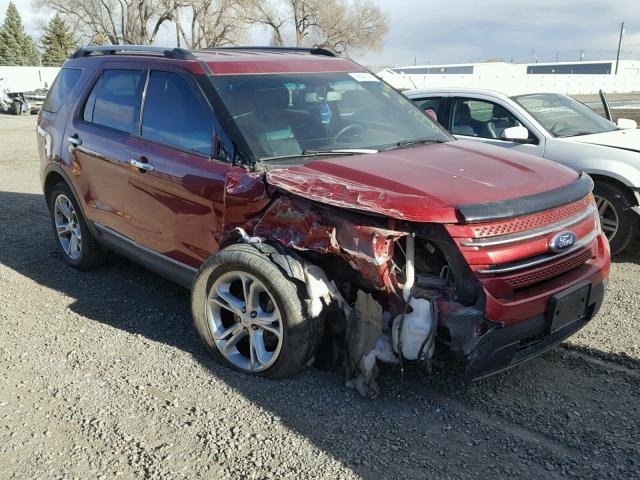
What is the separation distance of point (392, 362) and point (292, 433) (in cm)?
64

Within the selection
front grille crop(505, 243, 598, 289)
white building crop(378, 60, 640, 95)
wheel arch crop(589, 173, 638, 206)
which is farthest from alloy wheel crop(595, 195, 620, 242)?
front grille crop(505, 243, 598, 289)

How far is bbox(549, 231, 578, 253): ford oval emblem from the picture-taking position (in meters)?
3.13

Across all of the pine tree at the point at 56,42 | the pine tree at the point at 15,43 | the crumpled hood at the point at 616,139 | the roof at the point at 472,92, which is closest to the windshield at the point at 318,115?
the crumpled hood at the point at 616,139

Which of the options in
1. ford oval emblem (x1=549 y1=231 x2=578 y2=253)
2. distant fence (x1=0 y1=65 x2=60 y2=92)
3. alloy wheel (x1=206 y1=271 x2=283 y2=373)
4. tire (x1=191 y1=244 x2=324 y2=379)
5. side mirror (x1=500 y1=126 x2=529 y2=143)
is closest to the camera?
ford oval emblem (x1=549 y1=231 x2=578 y2=253)

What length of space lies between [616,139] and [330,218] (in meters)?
4.22

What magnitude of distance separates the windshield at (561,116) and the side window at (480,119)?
0.76 ft

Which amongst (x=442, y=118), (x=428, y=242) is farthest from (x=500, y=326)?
(x=442, y=118)

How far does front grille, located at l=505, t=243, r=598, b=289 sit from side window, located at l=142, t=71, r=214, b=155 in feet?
6.54

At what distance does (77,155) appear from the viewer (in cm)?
505

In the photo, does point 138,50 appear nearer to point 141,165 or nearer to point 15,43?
point 141,165

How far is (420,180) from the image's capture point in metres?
3.21

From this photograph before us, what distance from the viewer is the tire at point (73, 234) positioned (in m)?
5.35

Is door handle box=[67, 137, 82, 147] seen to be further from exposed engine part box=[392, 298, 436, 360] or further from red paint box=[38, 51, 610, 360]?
exposed engine part box=[392, 298, 436, 360]

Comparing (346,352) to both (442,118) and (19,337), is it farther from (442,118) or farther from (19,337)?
(442,118)
